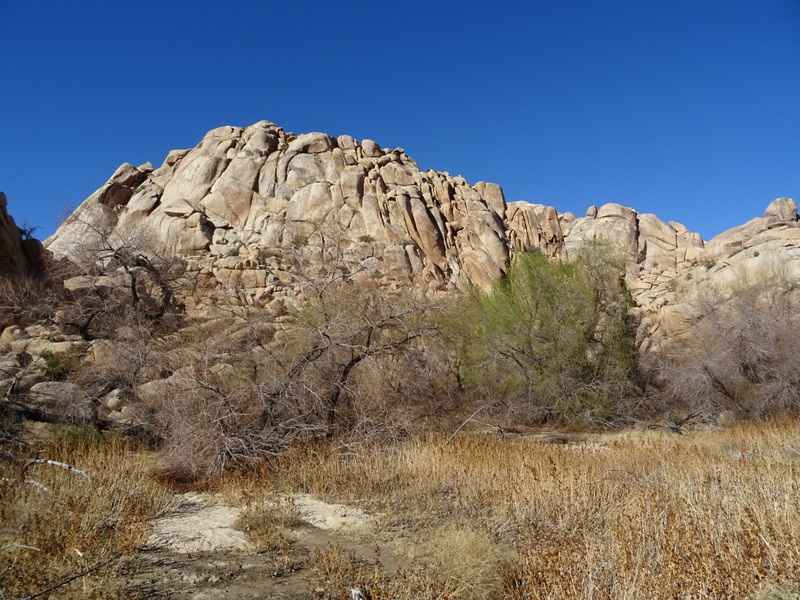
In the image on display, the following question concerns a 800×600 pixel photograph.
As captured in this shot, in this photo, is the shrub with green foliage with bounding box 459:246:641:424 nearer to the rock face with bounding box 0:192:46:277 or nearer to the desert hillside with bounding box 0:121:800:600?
the desert hillside with bounding box 0:121:800:600

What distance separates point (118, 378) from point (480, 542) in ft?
38.1

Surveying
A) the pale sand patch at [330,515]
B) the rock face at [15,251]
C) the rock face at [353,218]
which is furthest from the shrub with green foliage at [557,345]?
the rock face at [15,251]

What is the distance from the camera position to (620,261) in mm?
18766

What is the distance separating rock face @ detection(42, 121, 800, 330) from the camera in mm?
32312

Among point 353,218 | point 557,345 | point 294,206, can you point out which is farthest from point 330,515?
point 294,206

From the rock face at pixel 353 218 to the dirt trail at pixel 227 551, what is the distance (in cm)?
2139

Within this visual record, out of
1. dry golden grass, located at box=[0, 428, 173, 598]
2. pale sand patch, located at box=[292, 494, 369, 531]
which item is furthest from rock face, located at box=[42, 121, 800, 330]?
pale sand patch, located at box=[292, 494, 369, 531]

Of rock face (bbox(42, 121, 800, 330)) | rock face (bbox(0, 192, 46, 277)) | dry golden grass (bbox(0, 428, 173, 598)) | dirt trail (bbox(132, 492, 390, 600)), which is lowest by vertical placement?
dirt trail (bbox(132, 492, 390, 600))

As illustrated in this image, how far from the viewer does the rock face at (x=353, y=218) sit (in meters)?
32.3

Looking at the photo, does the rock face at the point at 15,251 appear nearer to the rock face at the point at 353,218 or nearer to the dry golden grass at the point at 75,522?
the rock face at the point at 353,218

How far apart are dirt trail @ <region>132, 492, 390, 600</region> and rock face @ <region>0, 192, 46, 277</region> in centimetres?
2099

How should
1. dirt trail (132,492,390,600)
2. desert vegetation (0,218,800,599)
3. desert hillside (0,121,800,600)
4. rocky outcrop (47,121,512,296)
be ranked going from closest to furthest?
desert vegetation (0,218,800,599) → desert hillside (0,121,800,600) → dirt trail (132,492,390,600) → rocky outcrop (47,121,512,296)

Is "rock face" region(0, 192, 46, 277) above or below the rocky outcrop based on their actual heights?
below

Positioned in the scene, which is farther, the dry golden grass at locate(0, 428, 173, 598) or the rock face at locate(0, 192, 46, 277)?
the rock face at locate(0, 192, 46, 277)
